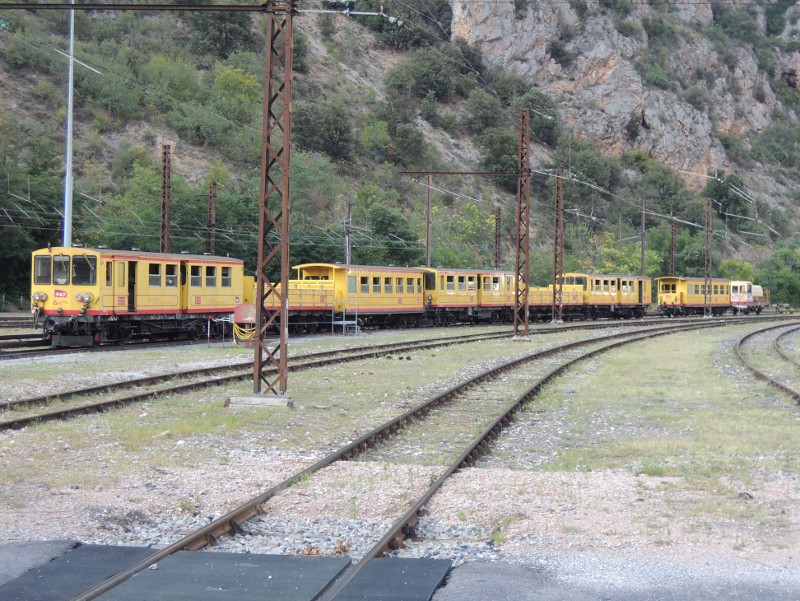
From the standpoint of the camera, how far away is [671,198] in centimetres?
11350

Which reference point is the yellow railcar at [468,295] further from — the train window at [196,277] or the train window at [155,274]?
the train window at [155,274]

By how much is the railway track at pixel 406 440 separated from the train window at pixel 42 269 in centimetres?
1389

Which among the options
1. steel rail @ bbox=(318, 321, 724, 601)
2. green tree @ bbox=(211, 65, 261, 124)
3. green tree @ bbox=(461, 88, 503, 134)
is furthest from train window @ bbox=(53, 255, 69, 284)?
green tree @ bbox=(461, 88, 503, 134)

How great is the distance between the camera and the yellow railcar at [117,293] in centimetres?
2655

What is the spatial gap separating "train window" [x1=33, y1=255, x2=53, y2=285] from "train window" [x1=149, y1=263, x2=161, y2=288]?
10.1ft

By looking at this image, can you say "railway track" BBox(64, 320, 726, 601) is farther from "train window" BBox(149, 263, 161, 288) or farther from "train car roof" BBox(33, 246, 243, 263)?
"train car roof" BBox(33, 246, 243, 263)

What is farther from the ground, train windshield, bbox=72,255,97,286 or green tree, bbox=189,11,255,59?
green tree, bbox=189,11,255,59

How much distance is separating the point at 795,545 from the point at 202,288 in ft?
86.7

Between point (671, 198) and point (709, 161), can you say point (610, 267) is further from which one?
point (709, 161)

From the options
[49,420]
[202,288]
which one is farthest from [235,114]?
[49,420]

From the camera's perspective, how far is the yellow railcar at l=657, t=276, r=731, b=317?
65562 mm

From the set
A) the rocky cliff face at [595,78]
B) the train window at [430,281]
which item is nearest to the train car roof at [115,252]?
the train window at [430,281]

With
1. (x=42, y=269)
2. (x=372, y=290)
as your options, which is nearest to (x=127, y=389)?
(x=42, y=269)

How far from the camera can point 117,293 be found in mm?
27234
